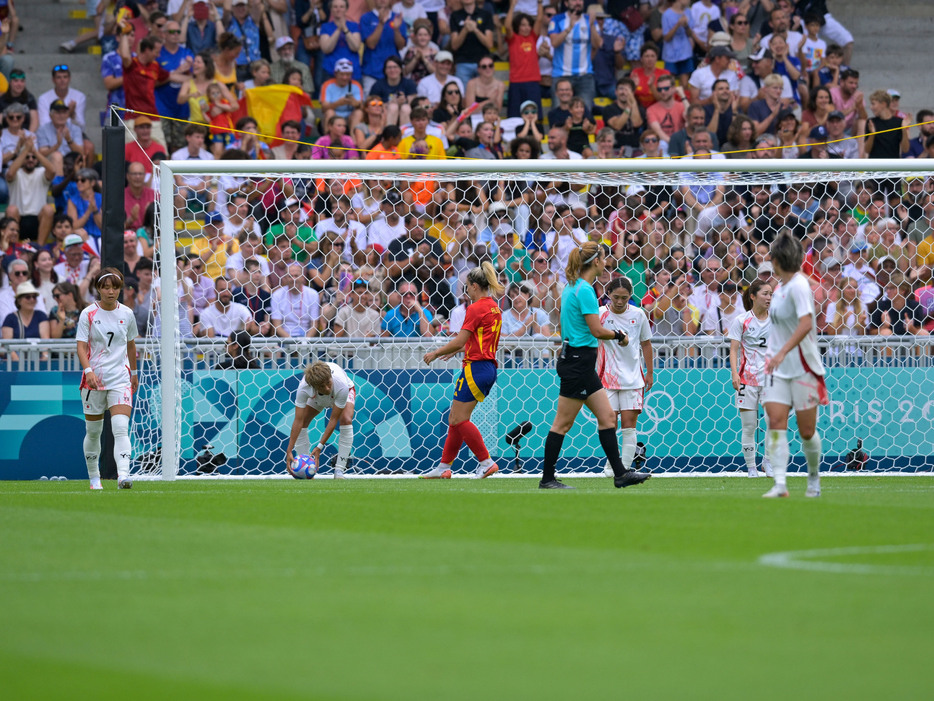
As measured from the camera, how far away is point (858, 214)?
17.8 m

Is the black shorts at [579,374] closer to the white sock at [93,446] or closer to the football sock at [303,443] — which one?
the football sock at [303,443]

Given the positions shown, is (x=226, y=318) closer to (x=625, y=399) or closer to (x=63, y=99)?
(x=625, y=399)

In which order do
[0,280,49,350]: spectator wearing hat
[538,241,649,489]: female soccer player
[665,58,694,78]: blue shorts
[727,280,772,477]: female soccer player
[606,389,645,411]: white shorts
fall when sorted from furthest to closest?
1. [665,58,694,78]: blue shorts
2. [0,280,49,350]: spectator wearing hat
3. [727,280,772,477]: female soccer player
4. [606,389,645,411]: white shorts
5. [538,241,649,489]: female soccer player

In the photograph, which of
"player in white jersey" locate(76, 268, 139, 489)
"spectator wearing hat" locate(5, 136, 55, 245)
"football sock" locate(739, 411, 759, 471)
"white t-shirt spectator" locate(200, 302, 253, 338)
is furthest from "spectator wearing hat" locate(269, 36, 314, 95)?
"football sock" locate(739, 411, 759, 471)

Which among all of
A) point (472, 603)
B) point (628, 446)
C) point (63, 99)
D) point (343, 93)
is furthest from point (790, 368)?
point (63, 99)

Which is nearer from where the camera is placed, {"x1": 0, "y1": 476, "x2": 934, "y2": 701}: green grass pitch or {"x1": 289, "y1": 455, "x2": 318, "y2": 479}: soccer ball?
{"x1": 0, "y1": 476, "x2": 934, "y2": 701}: green grass pitch

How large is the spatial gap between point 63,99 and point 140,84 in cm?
126

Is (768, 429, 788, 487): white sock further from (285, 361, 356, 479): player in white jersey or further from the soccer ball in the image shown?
the soccer ball

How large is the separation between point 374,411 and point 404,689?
Answer: 1167cm

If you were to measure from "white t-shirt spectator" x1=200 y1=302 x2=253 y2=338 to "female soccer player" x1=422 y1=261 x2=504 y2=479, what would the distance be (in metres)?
3.05

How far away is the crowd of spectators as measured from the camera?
16562mm

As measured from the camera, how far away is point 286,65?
2184 centimetres

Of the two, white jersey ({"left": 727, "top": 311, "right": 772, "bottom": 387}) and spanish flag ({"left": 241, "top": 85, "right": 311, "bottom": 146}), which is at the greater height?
spanish flag ({"left": 241, "top": 85, "right": 311, "bottom": 146})

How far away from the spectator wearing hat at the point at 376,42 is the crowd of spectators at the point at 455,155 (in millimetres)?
37
